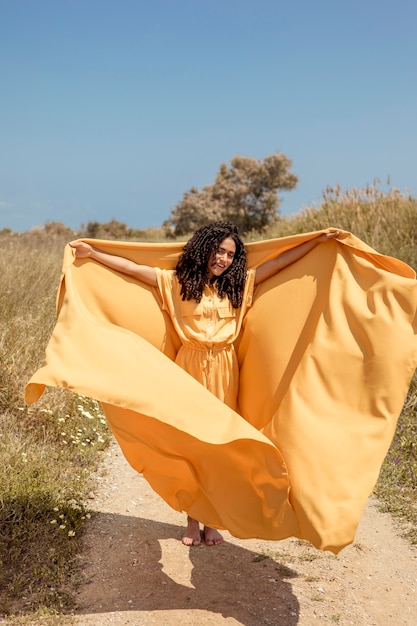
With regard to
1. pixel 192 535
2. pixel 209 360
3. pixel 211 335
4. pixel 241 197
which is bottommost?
pixel 192 535

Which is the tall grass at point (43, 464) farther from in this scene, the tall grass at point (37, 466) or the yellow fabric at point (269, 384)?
the yellow fabric at point (269, 384)

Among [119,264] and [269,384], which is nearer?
[269,384]

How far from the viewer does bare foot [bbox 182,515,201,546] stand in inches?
174

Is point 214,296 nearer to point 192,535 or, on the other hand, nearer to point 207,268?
point 207,268

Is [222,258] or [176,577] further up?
[222,258]

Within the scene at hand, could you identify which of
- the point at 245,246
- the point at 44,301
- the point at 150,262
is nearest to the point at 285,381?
the point at 245,246

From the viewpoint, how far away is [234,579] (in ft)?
13.3

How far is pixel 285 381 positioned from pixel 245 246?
3.15 feet

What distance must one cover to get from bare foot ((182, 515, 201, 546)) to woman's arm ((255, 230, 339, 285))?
174 centimetres

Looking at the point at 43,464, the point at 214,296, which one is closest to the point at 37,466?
the point at 43,464

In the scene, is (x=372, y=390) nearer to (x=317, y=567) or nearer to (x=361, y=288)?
(x=361, y=288)

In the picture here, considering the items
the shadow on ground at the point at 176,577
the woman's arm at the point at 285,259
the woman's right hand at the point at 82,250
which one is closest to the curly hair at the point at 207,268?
the woman's arm at the point at 285,259

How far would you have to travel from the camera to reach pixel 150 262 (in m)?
4.41

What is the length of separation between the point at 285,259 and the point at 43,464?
2.50 m
